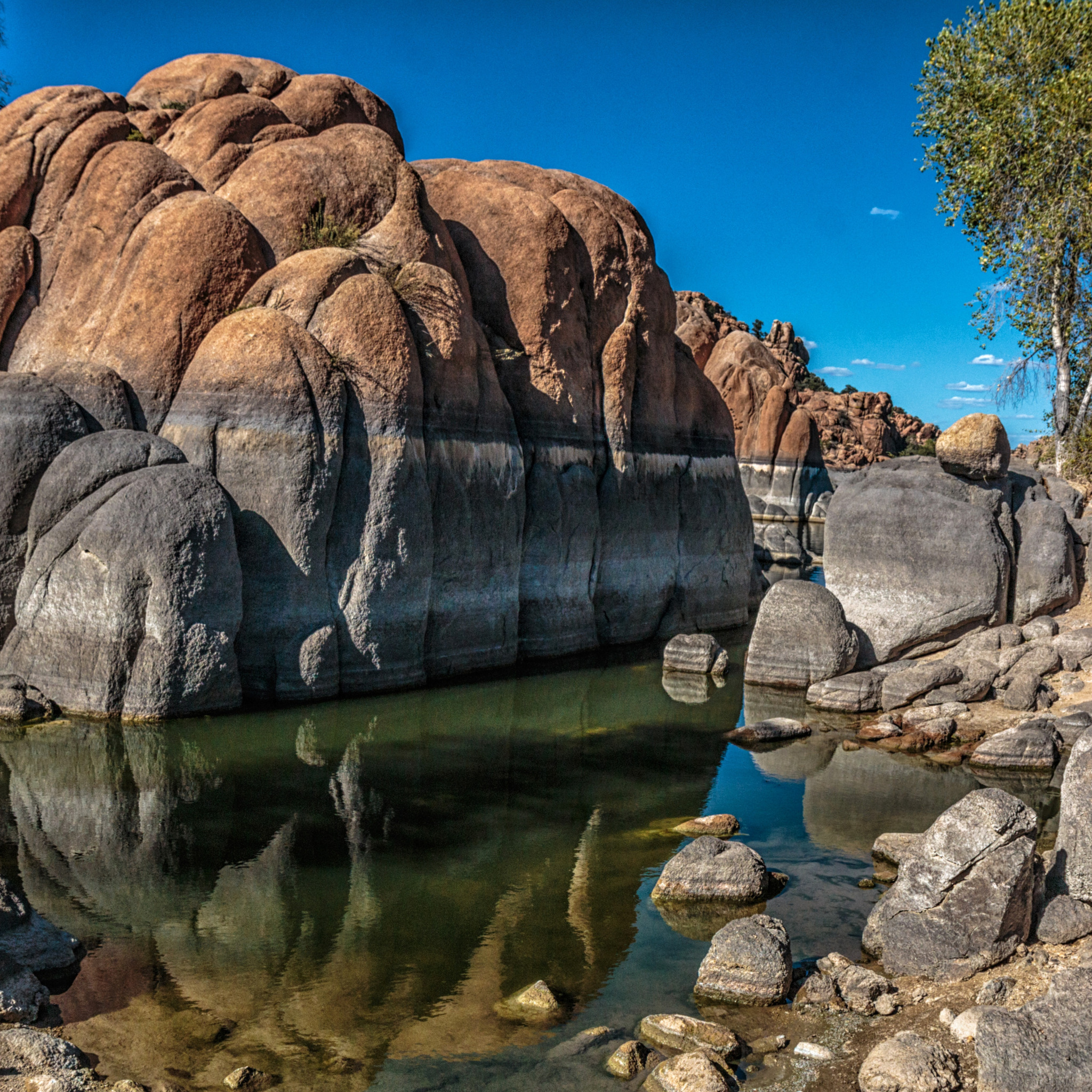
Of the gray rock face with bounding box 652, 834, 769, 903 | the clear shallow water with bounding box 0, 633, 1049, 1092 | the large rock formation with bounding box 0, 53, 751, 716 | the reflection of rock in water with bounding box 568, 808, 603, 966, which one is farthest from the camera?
the large rock formation with bounding box 0, 53, 751, 716

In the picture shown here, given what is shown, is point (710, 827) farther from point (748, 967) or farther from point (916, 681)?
point (916, 681)

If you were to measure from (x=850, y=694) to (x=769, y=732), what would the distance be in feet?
5.35

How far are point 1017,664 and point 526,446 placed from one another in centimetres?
741

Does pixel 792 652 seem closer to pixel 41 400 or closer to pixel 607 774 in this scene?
pixel 607 774

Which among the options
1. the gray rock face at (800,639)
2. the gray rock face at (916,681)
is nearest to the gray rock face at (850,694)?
the gray rock face at (916,681)

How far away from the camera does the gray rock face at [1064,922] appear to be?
5945 mm

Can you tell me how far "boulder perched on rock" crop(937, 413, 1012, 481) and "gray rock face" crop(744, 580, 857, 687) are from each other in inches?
93.8

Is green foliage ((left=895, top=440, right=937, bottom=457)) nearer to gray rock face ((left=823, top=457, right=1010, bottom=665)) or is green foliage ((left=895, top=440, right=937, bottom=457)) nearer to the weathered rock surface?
gray rock face ((left=823, top=457, right=1010, bottom=665))

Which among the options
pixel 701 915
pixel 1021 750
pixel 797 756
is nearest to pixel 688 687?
pixel 797 756

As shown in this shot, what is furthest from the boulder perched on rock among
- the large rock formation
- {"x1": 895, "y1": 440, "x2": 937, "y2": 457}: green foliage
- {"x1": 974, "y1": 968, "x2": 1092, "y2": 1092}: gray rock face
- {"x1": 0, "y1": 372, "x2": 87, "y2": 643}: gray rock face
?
{"x1": 895, "y1": 440, "x2": 937, "y2": 457}: green foliage

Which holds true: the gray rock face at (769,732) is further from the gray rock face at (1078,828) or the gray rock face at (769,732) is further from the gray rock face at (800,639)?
the gray rock face at (1078,828)

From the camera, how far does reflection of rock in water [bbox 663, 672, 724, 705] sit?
552 inches

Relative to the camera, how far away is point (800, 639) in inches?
548

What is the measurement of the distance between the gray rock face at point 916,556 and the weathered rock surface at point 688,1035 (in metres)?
9.12
